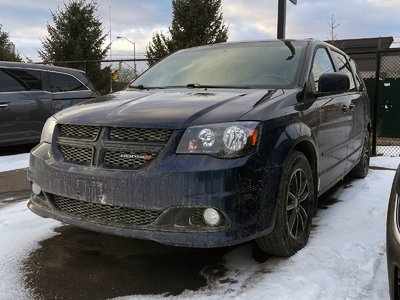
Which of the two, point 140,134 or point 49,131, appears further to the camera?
point 49,131

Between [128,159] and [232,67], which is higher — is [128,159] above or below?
below

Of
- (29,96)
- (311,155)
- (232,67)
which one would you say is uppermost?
(232,67)

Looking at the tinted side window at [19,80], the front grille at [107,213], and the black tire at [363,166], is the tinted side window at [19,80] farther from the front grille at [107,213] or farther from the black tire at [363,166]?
the black tire at [363,166]

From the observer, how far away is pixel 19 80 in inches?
311

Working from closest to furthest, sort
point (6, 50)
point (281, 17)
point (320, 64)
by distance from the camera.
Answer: point (320, 64) → point (281, 17) → point (6, 50)

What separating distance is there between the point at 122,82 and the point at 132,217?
12.9 meters

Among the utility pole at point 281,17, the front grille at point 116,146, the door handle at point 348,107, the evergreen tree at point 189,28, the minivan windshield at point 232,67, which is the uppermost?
the evergreen tree at point 189,28

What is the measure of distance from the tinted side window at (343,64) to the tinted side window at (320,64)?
294mm

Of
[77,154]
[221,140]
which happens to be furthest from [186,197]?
[77,154]

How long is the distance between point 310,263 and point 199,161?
115cm

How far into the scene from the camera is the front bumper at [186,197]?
2.80 m

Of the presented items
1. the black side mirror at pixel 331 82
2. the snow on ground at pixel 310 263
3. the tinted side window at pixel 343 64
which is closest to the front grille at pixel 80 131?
the snow on ground at pixel 310 263

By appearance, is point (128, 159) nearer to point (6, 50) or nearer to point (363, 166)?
point (363, 166)

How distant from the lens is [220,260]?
137 inches
